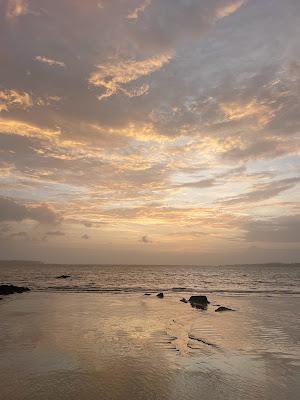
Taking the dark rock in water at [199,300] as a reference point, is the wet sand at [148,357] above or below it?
below

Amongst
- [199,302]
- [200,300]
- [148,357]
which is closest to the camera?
[148,357]

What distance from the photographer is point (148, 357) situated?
14320 millimetres

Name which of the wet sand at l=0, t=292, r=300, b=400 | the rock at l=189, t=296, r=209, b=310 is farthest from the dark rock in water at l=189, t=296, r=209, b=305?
the wet sand at l=0, t=292, r=300, b=400

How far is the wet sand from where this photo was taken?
10.5 meters

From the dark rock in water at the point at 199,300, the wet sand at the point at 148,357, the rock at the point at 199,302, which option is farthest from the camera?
the dark rock in water at the point at 199,300

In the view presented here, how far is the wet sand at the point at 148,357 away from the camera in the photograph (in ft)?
34.4

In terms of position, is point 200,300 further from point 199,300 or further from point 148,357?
point 148,357

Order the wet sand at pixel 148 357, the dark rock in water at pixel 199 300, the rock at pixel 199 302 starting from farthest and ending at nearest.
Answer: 1. the dark rock in water at pixel 199 300
2. the rock at pixel 199 302
3. the wet sand at pixel 148 357

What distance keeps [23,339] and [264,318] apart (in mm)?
16442

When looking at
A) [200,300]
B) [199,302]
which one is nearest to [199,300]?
[200,300]

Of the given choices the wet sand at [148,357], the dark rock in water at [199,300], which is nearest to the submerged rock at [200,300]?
the dark rock in water at [199,300]

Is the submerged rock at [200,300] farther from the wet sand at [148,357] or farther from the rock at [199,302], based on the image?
the wet sand at [148,357]

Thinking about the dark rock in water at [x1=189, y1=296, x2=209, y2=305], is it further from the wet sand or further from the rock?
the wet sand

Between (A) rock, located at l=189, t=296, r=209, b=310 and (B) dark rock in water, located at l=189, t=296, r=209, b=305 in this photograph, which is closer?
(A) rock, located at l=189, t=296, r=209, b=310
